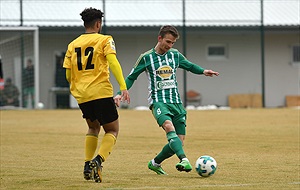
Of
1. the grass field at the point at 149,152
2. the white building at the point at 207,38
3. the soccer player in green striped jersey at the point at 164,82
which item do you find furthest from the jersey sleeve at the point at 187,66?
the white building at the point at 207,38

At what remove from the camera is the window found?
34.2 metres

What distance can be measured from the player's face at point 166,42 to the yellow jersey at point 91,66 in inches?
40.1

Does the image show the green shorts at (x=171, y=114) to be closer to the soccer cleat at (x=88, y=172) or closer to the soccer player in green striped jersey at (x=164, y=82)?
the soccer player in green striped jersey at (x=164, y=82)

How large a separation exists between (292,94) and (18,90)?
11560mm

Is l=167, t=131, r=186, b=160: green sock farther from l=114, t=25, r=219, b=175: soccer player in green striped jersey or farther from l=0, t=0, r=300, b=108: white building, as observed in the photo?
l=0, t=0, r=300, b=108: white building

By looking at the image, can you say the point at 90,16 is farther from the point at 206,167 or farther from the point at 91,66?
the point at 206,167

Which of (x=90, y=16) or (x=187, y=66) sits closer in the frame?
(x=90, y=16)

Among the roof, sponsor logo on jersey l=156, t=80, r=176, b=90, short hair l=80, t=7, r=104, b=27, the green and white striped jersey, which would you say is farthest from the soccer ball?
the roof

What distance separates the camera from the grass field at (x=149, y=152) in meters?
8.59

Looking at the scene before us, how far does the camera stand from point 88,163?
333 inches

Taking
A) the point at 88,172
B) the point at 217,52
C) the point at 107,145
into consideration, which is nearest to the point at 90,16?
the point at 107,145

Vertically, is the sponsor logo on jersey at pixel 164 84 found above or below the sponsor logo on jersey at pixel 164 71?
below

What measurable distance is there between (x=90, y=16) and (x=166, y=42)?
1.25 m

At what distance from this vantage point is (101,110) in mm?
8555
